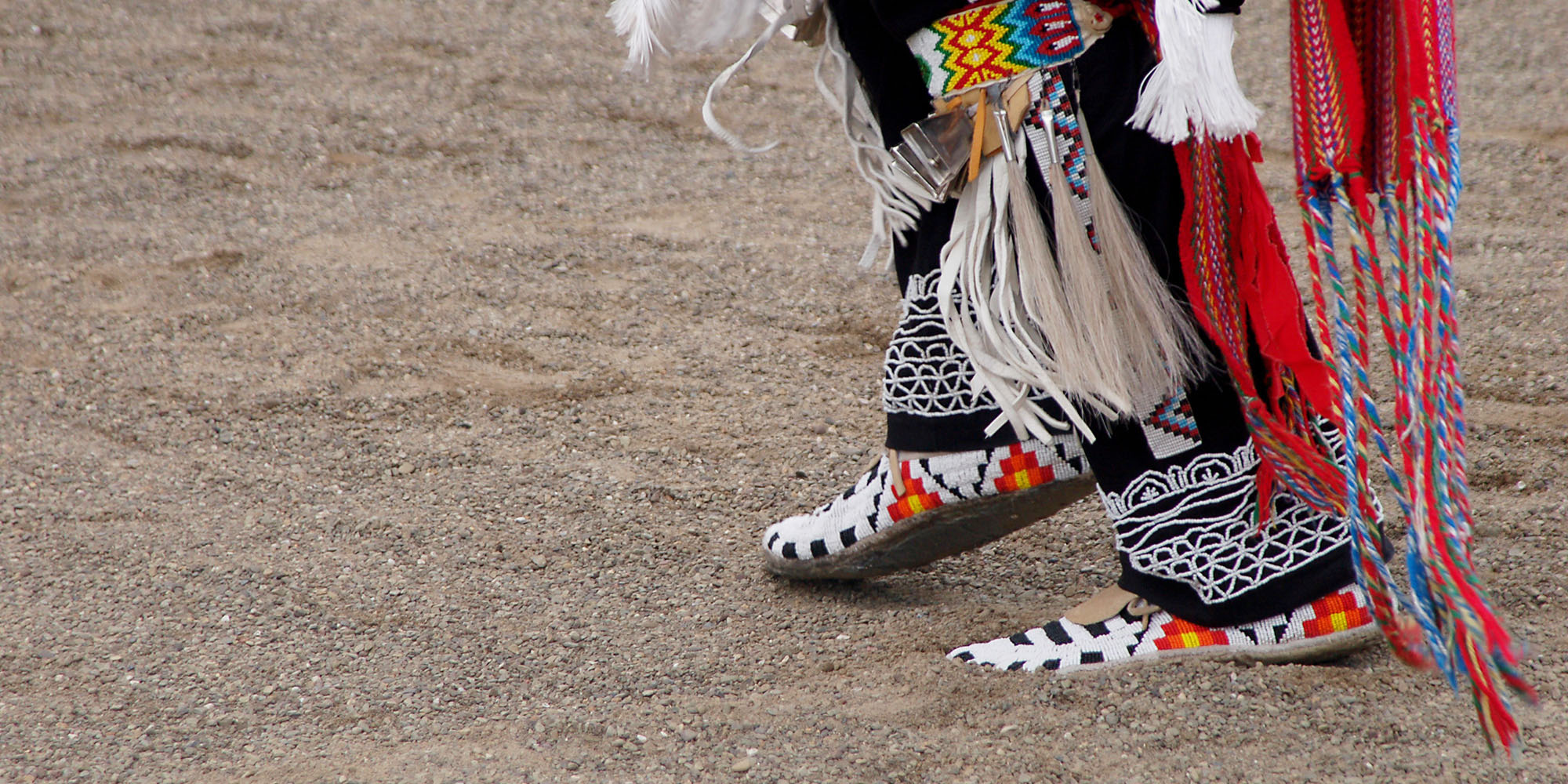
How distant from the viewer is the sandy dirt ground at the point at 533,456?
1.30 metres

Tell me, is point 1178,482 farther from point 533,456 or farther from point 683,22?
point 533,456

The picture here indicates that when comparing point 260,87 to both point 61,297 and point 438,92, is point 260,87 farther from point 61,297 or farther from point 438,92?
point 61,297

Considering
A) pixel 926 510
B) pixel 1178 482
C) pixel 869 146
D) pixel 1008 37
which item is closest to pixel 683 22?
pixel 869 146

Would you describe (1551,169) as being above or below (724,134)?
below

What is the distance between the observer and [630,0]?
1393 millimetres

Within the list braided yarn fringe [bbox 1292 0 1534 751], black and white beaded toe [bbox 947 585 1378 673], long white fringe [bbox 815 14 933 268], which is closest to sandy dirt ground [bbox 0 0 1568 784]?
black and white beaded toe [bbox 947 585 1378 673]

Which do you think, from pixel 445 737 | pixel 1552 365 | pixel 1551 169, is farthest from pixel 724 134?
pixel 1551 169

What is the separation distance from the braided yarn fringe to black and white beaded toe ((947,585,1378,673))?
22cm

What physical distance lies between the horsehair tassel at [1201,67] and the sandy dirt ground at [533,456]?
0.58 m

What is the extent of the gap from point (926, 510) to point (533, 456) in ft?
2.39

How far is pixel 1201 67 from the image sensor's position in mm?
1062

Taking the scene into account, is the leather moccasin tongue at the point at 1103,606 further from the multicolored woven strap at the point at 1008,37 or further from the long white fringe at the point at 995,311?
the multicolored woven strap at the point at 1008,37

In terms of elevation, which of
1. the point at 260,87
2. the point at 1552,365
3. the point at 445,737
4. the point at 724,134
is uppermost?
the point at 260,87

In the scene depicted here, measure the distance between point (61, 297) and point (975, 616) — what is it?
189 centimetres
